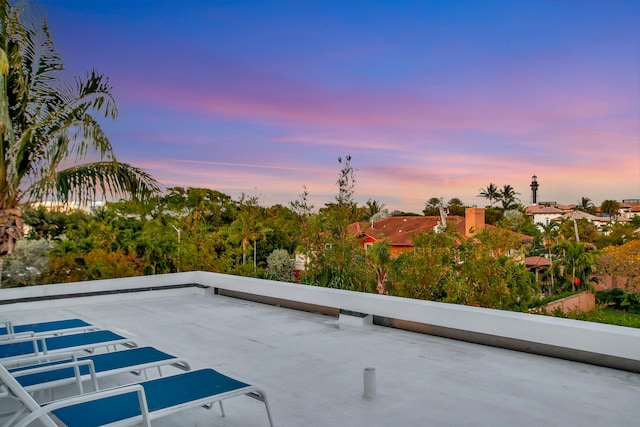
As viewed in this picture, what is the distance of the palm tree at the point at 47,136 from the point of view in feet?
23.2

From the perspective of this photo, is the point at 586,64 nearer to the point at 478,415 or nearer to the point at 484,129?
the point at 484,129

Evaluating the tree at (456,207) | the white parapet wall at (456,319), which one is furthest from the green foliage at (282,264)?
the tree at (456,207)

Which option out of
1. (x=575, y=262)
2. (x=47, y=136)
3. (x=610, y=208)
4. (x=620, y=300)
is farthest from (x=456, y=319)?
(x=610, y=208)

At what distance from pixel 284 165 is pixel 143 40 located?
6.24 meters

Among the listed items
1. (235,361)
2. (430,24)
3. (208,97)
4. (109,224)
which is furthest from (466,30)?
(109,224)

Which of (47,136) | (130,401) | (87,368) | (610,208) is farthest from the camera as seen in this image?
(610,208)

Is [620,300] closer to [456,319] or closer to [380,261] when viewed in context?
[380,261]

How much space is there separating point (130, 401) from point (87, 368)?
937 mm

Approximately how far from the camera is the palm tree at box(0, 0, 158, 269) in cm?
706

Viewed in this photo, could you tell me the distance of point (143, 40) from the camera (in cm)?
1149

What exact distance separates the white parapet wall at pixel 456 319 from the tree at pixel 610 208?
88.0 feet

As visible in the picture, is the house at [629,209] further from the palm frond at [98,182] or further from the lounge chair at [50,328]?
the lounge chair at [50,328]

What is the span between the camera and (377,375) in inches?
173

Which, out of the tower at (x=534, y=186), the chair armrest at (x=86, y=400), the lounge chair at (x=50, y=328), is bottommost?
the lounge chair at (x=50, y=328)
